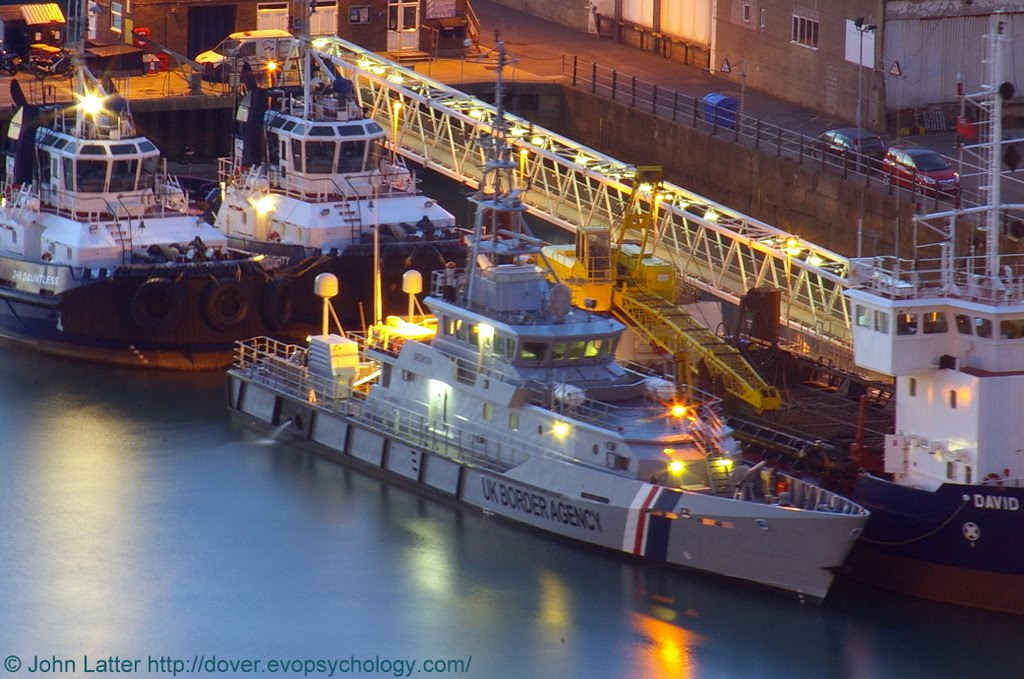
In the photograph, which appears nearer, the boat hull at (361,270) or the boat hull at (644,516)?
the boat hull at (644,516)

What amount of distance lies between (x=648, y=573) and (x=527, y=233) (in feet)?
22.5

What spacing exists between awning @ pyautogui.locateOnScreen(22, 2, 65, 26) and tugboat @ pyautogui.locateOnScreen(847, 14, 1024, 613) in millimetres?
35203

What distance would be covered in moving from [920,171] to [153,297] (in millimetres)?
15245

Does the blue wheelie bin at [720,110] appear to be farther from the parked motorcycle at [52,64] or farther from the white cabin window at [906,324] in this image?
the white cabin window at [906,324]

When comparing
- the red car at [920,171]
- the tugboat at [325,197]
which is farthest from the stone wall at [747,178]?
the tugboat at [325,197]

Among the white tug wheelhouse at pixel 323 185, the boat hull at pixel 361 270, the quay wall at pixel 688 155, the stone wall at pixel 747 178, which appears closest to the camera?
the boat hull at pixel 361 270

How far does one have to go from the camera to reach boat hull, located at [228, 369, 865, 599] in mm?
30109

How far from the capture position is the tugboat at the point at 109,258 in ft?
138

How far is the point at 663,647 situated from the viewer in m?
29.2

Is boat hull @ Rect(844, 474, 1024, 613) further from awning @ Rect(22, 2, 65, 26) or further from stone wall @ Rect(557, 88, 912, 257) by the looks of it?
awning @ Rect(22, 2, 65, 26)

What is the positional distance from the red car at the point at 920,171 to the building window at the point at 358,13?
17.9 meters

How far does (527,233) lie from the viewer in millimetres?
35906

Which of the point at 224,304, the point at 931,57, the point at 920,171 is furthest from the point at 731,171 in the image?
the point at 224,304

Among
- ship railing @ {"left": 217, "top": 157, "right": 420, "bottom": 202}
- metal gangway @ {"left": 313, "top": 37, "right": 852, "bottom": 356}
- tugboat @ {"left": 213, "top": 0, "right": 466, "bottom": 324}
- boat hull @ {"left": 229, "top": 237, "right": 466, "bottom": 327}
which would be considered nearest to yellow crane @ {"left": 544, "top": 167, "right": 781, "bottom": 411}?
metal gangway @ {"left": 313, "top": 37, "right": 852, "bottom": 356}
